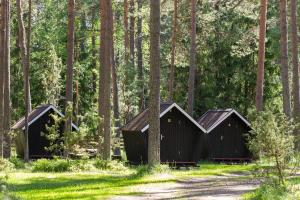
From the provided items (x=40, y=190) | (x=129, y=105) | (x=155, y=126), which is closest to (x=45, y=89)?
Answer: (x=129, y=105)

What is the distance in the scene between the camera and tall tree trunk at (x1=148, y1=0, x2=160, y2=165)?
2056 centimetres

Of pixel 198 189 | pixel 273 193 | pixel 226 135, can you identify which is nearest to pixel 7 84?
pixel 226 135

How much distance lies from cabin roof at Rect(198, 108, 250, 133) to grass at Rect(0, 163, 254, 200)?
29.0 feet

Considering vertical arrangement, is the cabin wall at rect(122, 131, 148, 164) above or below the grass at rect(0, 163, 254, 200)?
above

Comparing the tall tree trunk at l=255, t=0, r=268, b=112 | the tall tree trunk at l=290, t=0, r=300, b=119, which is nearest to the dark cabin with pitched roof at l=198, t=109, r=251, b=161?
the tall tree trunk at l=255, t=0, r=268, b=112

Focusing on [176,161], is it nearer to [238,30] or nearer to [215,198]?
[215,198]

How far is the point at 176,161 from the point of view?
28.6 meters

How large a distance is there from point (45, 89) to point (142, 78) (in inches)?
318

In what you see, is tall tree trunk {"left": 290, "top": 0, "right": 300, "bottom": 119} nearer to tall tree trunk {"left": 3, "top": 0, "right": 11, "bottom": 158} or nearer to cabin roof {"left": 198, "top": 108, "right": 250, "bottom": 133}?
cabin roof {"left": 198, "top": 108, "right": 250, "bottom": 133}

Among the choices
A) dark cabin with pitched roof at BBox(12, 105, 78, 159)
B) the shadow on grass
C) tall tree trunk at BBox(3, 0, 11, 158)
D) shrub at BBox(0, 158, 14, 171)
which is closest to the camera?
the shadow on grass

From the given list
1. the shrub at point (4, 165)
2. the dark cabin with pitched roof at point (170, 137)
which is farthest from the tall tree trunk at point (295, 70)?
the shrub at point (4, 165)

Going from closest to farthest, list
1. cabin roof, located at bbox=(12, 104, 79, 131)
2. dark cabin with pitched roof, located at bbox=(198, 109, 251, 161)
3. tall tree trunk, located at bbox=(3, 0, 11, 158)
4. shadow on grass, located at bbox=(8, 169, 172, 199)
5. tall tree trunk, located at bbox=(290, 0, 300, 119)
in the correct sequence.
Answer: shadow on grass, located at bbox=(8, 169, 172, 199) → tall tree trunk, located at bbox=(290, 0, 300, 119) → tall tree trunk, located at bbox=(3, 0, 11, 158) → dark cabin with pitched roof, located at bbox=(198, 109, 251, 161) → cabin roof, located at bbox=(12, 104, 79, 131)

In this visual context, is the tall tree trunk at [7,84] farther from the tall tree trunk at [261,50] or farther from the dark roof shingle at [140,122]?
the tall tree trunk at [261,50]

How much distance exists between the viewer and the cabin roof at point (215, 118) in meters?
31.7
